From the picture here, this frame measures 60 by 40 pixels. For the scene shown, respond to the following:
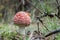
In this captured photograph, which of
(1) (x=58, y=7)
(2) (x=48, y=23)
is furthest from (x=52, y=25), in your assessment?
(1) (x=58, y=7)

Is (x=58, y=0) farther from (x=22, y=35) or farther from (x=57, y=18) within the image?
(x=22, y=35)

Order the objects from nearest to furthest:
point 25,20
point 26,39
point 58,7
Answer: point 26,39 → point 25,20 → point 58,7

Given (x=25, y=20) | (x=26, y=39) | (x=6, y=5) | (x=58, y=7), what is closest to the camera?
(x=26, y=39)

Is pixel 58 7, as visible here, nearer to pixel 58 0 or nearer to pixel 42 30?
pixel 58 0

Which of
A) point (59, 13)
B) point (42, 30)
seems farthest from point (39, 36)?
point (59, 13)

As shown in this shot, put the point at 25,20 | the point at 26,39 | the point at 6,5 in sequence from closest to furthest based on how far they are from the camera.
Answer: the point at 26,39 < the point at 25,20 < the point at 6,5

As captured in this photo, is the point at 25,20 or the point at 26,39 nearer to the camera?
the point at 26,39

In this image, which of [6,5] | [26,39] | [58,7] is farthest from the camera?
[6,5]

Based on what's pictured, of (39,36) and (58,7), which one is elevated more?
(58,7)

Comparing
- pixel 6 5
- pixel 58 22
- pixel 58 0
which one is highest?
pixel 58 0
